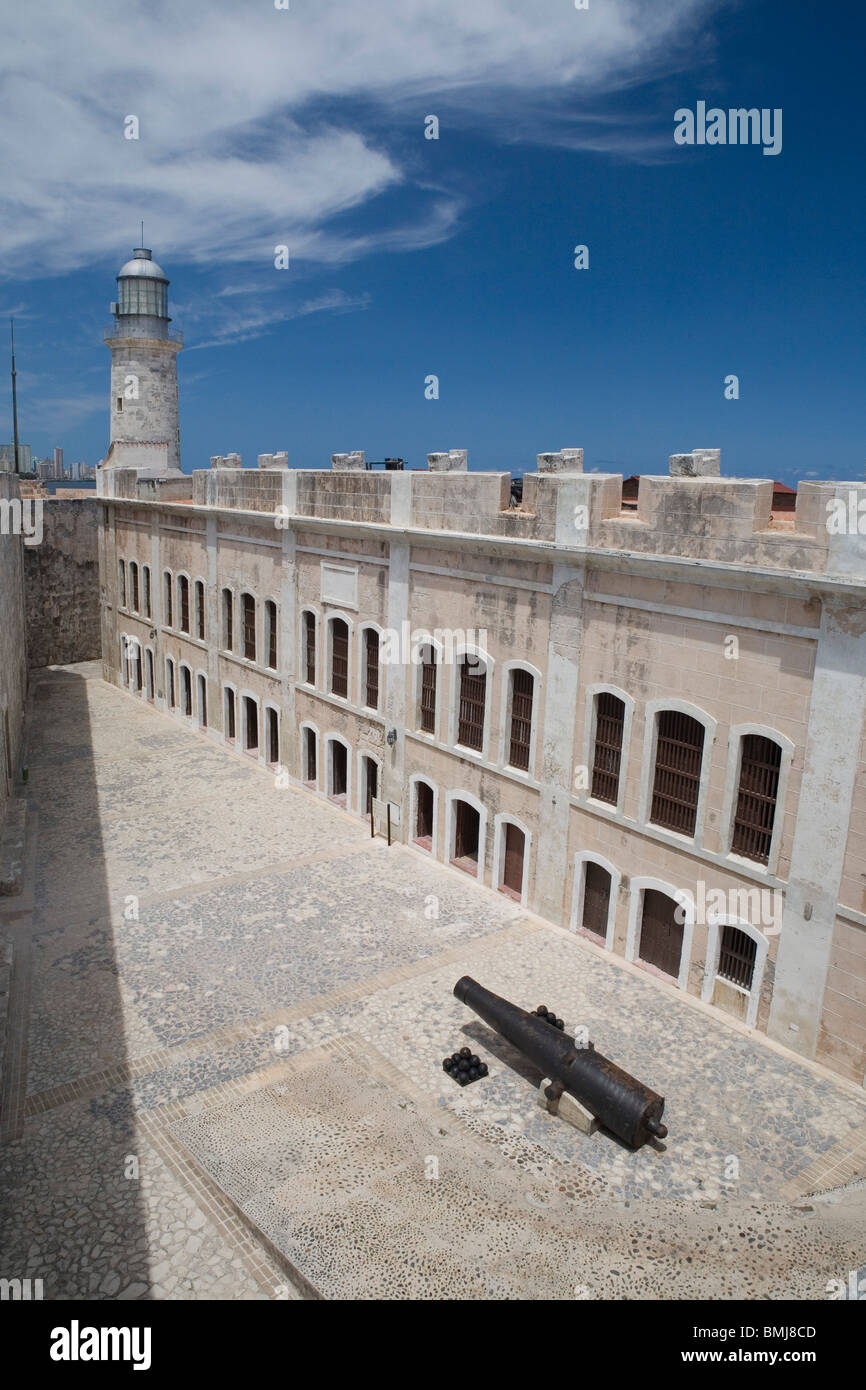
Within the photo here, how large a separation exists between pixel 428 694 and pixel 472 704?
1.59 metres

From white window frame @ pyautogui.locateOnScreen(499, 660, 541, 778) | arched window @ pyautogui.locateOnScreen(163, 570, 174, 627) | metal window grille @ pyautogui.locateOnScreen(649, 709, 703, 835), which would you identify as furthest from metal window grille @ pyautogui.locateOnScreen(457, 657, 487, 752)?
arched window @ pyautogui.locateOnScreen(163, 570, 174, 627)

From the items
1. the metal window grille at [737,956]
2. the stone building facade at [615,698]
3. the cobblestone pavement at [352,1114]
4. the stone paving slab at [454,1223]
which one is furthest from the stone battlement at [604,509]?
the stone paving slab at [454,1223]

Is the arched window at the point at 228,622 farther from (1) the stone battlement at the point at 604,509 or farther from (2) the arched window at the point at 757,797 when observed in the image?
(2) the arched window at the point at 757,797

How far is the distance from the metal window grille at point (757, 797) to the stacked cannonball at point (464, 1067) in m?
5.04

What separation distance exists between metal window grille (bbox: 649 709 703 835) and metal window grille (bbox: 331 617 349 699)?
9.75 meters

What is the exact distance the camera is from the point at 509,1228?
1021cm

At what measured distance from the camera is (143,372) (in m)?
35.8

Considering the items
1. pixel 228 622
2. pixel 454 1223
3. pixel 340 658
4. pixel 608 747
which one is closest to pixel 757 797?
pixel 608 747

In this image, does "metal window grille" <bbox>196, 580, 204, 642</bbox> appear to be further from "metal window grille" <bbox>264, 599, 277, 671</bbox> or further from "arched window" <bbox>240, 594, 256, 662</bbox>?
"metal window grille" <bbox>264, 599, 277, 671</bbox>

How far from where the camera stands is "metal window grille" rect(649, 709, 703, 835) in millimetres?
14281

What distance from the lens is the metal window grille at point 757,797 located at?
13234 mm

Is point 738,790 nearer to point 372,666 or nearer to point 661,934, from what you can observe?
point 661,934
